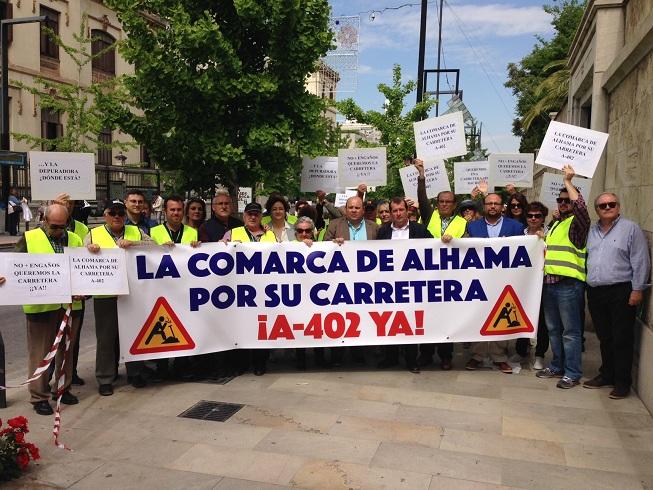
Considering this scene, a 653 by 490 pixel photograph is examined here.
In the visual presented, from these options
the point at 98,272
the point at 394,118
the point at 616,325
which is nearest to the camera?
the point at 98,272

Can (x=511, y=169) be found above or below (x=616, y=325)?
above

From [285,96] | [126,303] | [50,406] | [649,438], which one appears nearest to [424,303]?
[649,438]

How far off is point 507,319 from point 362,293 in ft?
4.90

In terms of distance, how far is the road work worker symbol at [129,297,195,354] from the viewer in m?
5.80

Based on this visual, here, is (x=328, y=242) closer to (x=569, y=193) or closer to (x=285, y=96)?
(x=569, y=193)

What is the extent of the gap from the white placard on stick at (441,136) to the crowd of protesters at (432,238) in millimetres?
714

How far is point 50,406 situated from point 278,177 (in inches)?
198

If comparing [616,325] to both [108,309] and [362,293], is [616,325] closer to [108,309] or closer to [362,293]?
[362,293]

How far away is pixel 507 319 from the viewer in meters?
6.24

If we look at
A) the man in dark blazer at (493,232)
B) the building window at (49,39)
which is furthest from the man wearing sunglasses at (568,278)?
the building window at (49,39)

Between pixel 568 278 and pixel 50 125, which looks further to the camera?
pixel 50 125

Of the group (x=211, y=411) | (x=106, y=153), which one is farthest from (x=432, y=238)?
(x=106, y=153)

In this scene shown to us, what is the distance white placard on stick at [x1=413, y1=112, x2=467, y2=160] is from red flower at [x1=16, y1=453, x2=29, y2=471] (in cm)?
545

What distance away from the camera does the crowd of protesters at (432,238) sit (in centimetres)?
531
